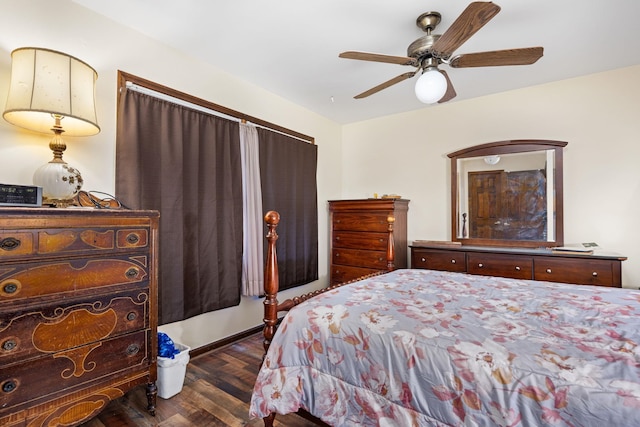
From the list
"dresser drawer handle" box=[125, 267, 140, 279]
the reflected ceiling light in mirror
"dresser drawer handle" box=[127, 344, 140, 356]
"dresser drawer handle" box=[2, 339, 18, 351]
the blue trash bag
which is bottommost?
the blue trash bag

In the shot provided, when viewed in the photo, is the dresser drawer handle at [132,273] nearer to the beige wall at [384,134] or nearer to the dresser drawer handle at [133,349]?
the dresser drawer handle at [133,349]

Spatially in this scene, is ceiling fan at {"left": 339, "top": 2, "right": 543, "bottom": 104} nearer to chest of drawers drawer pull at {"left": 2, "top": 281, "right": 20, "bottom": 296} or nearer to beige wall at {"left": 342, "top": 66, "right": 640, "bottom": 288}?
beige wall at {"left": 342, "top": 66, "right": 640, "bottom": 288}

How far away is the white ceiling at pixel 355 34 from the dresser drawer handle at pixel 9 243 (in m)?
1.60

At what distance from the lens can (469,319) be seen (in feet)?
4.45

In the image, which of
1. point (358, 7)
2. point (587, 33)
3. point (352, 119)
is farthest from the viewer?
point (352, 119)

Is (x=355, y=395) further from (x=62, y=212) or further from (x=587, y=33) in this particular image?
(x=587, y=33)

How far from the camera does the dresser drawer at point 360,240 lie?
3.64 metres


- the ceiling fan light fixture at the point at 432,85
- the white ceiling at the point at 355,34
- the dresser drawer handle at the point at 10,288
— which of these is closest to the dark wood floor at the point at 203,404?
the dresser drawer handle at the point at 10,288

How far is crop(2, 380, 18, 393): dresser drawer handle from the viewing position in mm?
1302

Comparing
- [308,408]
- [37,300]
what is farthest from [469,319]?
[37,300]

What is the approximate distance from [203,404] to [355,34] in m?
2.79

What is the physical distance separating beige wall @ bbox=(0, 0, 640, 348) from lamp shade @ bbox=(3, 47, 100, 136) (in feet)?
0.97

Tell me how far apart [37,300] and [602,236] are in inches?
170

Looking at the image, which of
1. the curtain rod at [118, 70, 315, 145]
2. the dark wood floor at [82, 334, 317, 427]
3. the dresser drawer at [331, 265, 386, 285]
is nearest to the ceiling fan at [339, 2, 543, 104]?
the curtain rod at [118, 70, 315, 145]
